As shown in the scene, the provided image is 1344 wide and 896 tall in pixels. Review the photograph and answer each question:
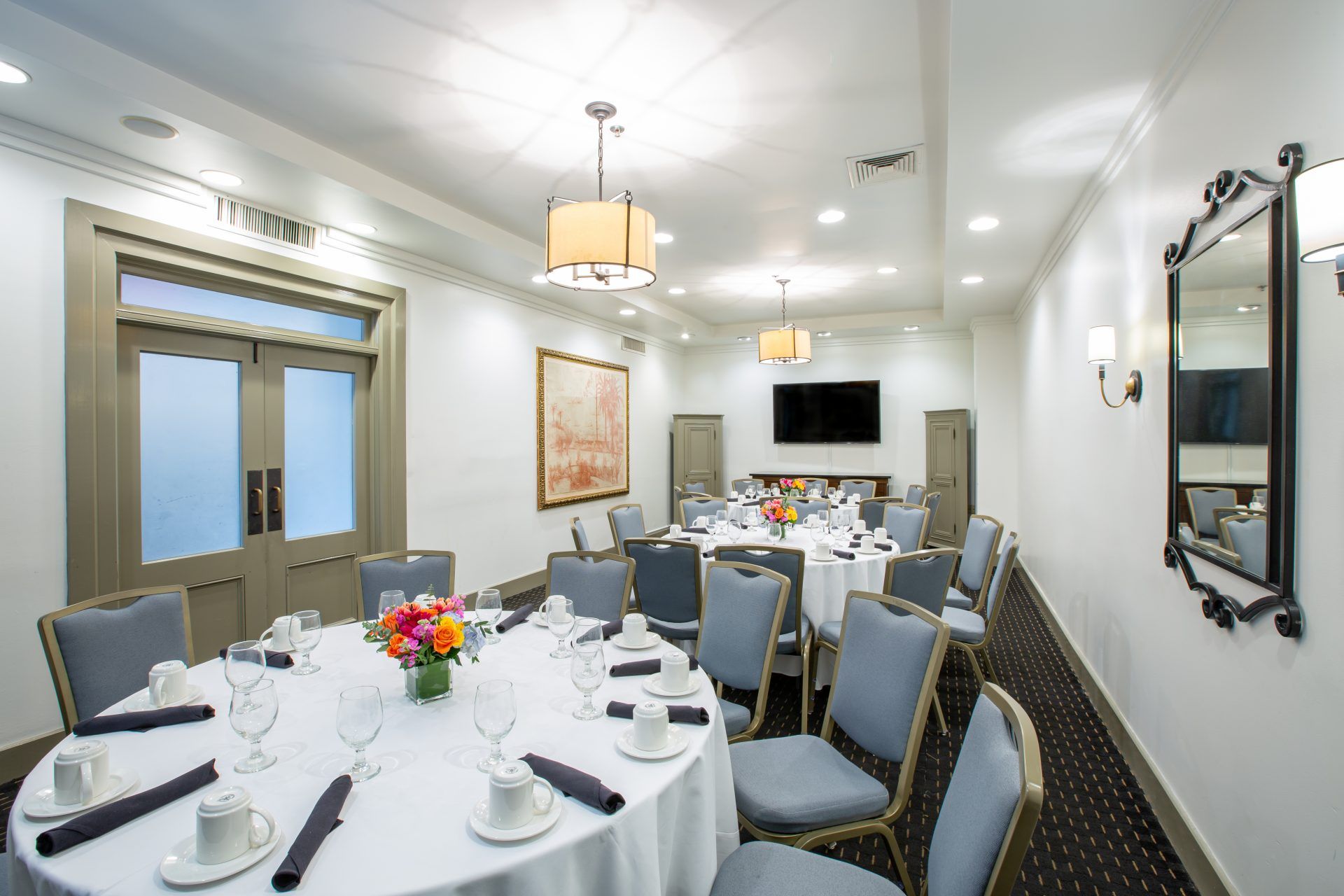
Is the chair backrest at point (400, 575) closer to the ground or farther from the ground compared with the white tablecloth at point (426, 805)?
farther from the ground

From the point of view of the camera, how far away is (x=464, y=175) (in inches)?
144

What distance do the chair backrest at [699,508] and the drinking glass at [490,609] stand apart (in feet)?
10.5

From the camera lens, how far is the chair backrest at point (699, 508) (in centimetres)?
567

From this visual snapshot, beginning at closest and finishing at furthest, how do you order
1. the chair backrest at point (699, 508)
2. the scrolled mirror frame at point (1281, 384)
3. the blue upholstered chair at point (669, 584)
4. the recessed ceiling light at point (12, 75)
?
the scrolled mirror frame at point (1281, 384) < the recessed ceiling light at point (12, 75) < the blue upholstered chair at point (669, 584) < the chair backrest at point (699, 508)

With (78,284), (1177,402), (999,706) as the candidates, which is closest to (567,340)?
(78,284)

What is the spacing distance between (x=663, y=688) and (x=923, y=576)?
1.64 m

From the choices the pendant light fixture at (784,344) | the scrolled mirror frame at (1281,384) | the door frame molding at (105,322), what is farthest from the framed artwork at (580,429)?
the scrolled mirror frame at (1281,384)

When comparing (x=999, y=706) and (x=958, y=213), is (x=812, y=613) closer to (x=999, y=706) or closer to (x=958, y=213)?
(x=999, y=706)

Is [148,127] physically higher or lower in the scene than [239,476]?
higher

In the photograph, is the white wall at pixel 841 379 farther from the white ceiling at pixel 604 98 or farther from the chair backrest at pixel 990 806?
the chair backrest at pixel 990 806

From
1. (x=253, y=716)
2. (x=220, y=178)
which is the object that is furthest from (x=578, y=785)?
(x=220, y=178)

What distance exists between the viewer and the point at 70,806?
1229 mm

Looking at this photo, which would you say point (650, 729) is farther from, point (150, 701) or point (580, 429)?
point (580, 429)

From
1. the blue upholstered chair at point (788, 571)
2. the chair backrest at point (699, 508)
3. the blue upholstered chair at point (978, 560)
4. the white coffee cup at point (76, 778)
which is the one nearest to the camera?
the white coffee cup at point (76, 778)
